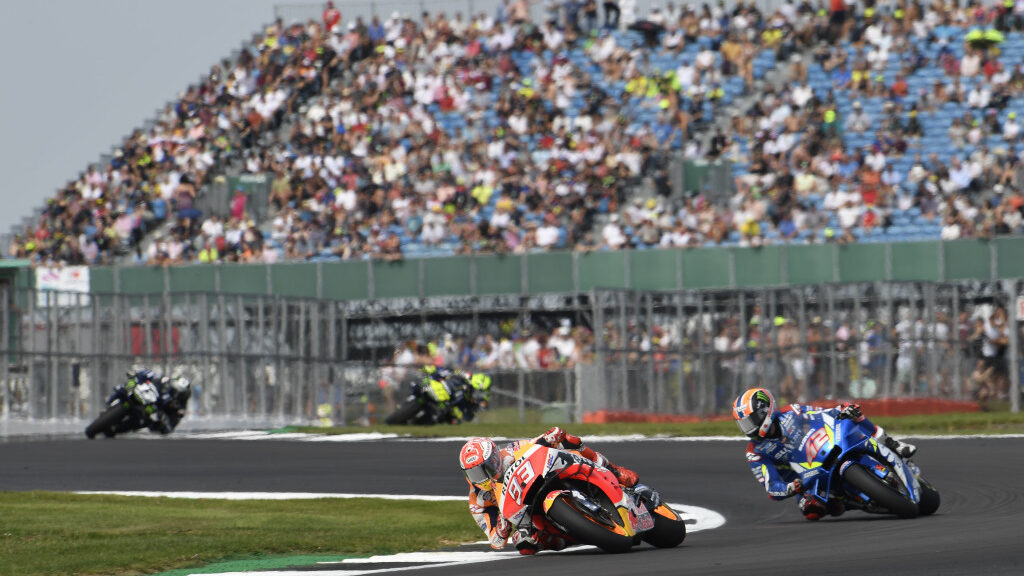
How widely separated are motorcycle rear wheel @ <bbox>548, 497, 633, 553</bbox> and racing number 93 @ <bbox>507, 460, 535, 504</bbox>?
268mm

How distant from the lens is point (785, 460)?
13039mm

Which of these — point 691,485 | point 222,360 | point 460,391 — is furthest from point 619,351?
point 691,485

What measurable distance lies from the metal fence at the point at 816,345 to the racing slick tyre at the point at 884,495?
14.8 metres

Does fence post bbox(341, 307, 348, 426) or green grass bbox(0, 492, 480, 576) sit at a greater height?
fence post bbox(341, 307, 348, 426)

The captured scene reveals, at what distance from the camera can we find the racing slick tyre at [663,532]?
11.2 meters

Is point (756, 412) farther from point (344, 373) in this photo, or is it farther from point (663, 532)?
point (344, 373)

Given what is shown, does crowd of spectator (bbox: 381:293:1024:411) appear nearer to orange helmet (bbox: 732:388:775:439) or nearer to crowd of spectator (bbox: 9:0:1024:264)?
crowd of spectator (bbox: 9:0:1024:264)

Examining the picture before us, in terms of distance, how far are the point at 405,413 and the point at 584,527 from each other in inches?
753

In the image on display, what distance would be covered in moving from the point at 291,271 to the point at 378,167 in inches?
121

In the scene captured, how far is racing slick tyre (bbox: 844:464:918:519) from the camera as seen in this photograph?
1233cm

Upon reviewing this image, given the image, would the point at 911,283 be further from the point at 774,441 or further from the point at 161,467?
the point at 774,441

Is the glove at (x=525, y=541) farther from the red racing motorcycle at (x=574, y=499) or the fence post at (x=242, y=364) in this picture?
the fence post at (x=242, y=364)

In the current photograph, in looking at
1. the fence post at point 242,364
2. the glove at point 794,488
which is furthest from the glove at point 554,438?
the fence post at point 242,364

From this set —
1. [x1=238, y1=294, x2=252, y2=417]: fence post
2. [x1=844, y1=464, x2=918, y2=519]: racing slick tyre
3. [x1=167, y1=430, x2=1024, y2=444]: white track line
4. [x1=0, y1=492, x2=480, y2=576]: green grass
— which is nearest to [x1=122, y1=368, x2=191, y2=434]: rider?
[x1=167, y1=430, x2=1024, y2=444]: white track line
